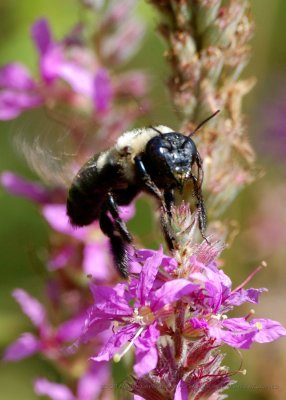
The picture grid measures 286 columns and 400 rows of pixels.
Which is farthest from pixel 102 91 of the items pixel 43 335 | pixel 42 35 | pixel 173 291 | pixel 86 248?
pixel 173 291

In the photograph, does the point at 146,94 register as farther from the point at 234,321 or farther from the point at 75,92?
the point at 234,321

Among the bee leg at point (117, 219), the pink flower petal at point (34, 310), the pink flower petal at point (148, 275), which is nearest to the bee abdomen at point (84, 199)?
the bee leg at point (117, 219)

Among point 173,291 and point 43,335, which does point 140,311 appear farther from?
point 43,335

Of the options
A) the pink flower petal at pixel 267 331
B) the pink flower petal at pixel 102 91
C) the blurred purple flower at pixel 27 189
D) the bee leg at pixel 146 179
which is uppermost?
the pink flower petal at pixel 102 91

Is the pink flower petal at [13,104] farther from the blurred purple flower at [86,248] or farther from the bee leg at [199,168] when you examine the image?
the bee leg at [199,168]

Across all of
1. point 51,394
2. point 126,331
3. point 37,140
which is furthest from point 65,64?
point 126,331

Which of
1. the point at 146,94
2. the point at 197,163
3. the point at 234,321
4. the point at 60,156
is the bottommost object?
the point at 234,321

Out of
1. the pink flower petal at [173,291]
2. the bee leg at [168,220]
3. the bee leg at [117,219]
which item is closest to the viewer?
the pink flower petal at [173,291]

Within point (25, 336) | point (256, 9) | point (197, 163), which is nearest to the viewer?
point (197, 163)
